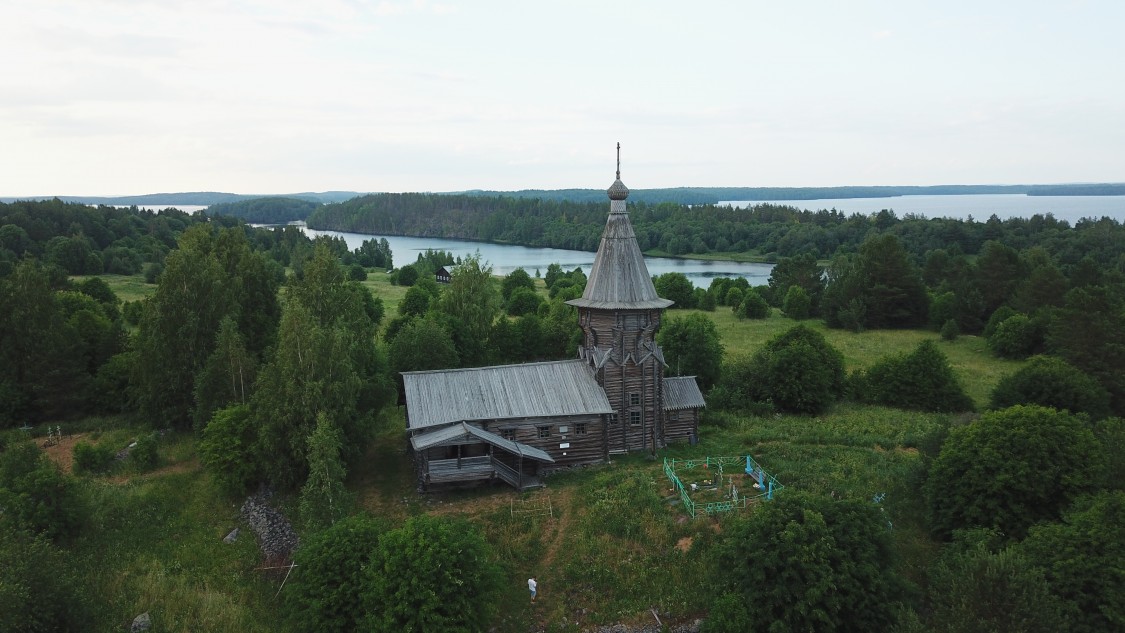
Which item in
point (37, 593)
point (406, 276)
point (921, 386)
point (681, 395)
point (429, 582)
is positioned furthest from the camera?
point (406, 276)

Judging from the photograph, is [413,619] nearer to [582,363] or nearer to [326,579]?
[326,579]

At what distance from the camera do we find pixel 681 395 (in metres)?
29.9

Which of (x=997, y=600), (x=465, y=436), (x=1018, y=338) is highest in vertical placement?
(x=465, y=436)

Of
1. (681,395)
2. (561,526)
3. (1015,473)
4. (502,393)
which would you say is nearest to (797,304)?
(681,395)

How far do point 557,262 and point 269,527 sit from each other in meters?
110

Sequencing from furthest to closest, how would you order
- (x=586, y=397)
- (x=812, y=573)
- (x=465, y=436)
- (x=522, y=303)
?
(x=522, y=303) < (x=586, y=397) < (x=465, y=436) < (x=812, y=573)

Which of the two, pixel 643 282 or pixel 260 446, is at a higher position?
pixel 643 282

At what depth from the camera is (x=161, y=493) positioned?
26.1 m

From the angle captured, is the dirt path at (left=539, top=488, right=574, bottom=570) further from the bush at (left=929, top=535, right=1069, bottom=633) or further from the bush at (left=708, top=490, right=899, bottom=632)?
the bush at (left=929, top=535, right=1069, bottom=633)

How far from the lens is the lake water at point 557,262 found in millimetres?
113125

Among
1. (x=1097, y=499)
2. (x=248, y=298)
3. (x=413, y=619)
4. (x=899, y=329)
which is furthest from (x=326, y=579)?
(x=899, y=329)

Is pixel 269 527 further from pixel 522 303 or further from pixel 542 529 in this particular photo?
pixel 522 303

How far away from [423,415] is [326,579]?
9051 millimetres

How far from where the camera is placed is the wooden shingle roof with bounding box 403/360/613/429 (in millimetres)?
26031
